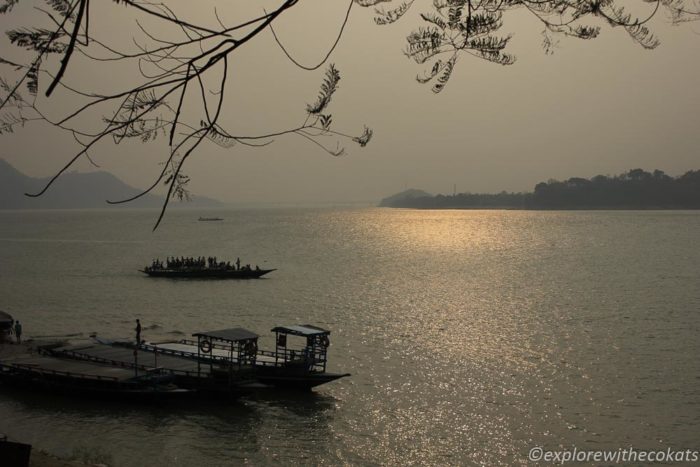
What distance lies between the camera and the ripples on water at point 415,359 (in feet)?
68.5

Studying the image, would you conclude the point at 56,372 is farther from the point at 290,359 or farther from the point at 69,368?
the point at 290,359

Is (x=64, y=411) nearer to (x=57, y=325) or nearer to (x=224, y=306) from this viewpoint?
(x=57, y=325)

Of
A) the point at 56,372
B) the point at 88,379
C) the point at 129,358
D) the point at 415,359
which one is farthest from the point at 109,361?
the point at 415,359

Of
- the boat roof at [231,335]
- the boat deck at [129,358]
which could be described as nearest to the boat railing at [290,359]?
the boat roof at [231,335]

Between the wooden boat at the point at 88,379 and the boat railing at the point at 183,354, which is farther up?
the boat railing at the point at 183,354

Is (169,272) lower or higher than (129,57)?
lower

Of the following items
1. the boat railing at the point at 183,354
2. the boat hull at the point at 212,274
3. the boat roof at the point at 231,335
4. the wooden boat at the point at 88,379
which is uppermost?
the boat roof at the point at 231,335

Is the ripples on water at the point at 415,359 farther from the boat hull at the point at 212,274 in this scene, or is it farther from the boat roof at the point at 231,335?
the boat roof at the point at 231,335

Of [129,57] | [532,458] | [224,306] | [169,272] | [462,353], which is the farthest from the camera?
[169,272]

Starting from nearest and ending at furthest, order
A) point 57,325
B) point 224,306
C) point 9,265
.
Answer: point 57,325 → point 224,306 → point 9,265

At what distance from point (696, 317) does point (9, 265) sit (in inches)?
2969

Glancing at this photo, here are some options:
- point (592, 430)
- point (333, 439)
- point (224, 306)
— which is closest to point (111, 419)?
point (333, 439)

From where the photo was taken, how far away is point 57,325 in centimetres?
4088

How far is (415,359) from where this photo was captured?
31281 millimetres
